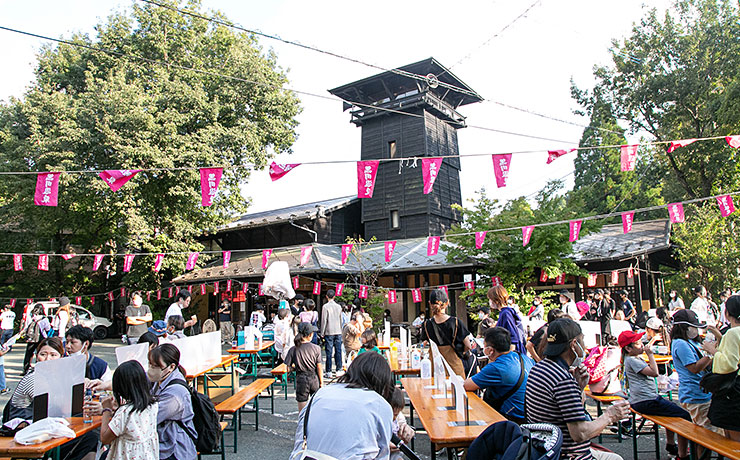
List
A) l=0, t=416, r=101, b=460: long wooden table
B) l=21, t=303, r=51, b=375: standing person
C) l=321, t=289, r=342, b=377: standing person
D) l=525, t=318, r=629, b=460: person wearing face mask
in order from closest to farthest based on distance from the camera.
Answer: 1. l=525, t=318, r=629, b=460: person wearing face mask
2. l=0, t=416, r=101, b=460: long wooden table
3. l=21, t=303, r=51, b=375: standing person
4. l=321, t=289, r=342, b=377: standing person

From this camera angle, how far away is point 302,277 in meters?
18.0

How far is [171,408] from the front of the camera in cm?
345

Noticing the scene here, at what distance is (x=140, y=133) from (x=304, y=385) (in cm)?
1473

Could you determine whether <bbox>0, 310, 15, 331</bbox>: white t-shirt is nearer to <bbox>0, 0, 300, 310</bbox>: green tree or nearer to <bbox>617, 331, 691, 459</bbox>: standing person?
<bbox>0, 0, 300, 310</bbox>: green tree

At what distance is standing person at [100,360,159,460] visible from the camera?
313 centimetres

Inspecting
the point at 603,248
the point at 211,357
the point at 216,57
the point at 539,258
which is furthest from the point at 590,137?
the point at 211,357

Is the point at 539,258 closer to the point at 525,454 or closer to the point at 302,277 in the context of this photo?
the point at 302,277

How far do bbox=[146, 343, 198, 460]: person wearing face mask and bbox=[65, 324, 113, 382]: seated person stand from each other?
5.72ft

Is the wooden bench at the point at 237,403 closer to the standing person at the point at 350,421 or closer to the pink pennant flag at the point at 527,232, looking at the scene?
the standing person at the point at 350,421

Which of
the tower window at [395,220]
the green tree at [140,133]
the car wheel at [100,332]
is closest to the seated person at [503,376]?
the green tree at [140,133]

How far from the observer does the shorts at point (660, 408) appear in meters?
4.42

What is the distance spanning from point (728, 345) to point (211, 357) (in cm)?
678

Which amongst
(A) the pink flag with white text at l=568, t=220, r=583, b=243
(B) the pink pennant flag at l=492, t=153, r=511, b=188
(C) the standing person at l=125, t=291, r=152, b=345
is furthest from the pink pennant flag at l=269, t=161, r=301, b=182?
(A) the pink flag with white text at l=568, t=220, r=583, b=243

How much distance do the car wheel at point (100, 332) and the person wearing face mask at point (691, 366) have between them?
76.4 feet
